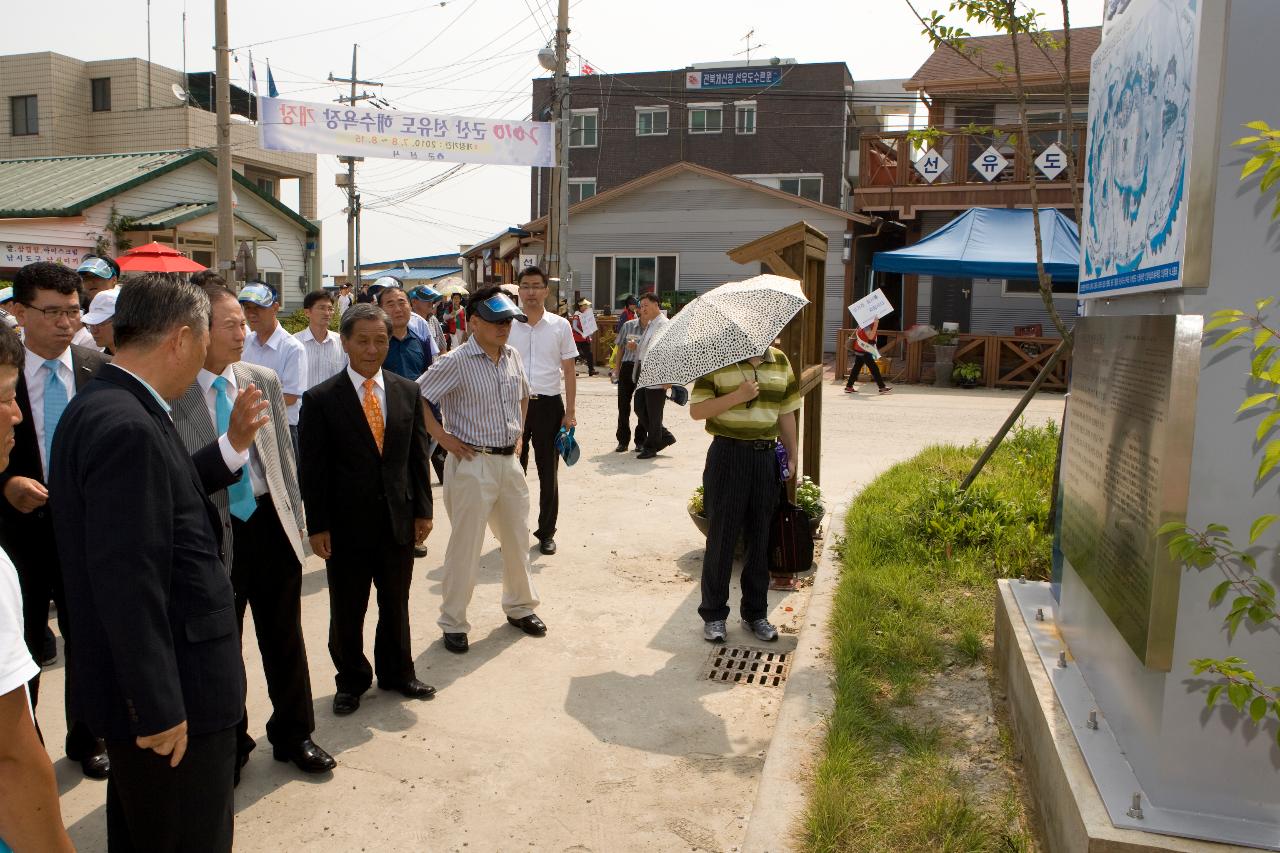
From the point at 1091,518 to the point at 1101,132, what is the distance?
5.09 ft

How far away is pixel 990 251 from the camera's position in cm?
1686

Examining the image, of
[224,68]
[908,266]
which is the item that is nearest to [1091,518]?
[908,266]

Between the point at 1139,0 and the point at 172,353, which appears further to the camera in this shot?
the point at 1139,0

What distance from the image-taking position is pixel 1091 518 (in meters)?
3.58

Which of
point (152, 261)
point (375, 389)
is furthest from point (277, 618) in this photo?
point (152, 261)

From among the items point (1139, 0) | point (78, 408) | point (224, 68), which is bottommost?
point (78, 408)

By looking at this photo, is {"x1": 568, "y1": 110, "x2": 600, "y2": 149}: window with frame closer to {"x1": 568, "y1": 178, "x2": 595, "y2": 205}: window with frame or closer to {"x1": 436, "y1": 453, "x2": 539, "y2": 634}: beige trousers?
{"x1": 568, "y1": 178, "x2": 595, "y2": 205}: window with frame

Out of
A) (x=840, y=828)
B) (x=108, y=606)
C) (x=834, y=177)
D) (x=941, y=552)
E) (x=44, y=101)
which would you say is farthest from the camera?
(x=44, y=101)

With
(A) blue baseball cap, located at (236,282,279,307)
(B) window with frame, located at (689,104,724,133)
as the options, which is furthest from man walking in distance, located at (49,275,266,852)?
(B) window with frame, located at (689,104,724,133)

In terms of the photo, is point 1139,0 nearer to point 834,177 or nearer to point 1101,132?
point 1101,132

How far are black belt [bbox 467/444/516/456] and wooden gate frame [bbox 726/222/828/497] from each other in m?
1.94

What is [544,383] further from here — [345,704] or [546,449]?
[345,704]

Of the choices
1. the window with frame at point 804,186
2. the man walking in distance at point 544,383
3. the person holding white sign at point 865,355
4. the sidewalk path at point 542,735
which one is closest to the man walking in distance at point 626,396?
the man walking in distance at point 544,383

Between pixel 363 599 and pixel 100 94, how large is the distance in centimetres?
3784
